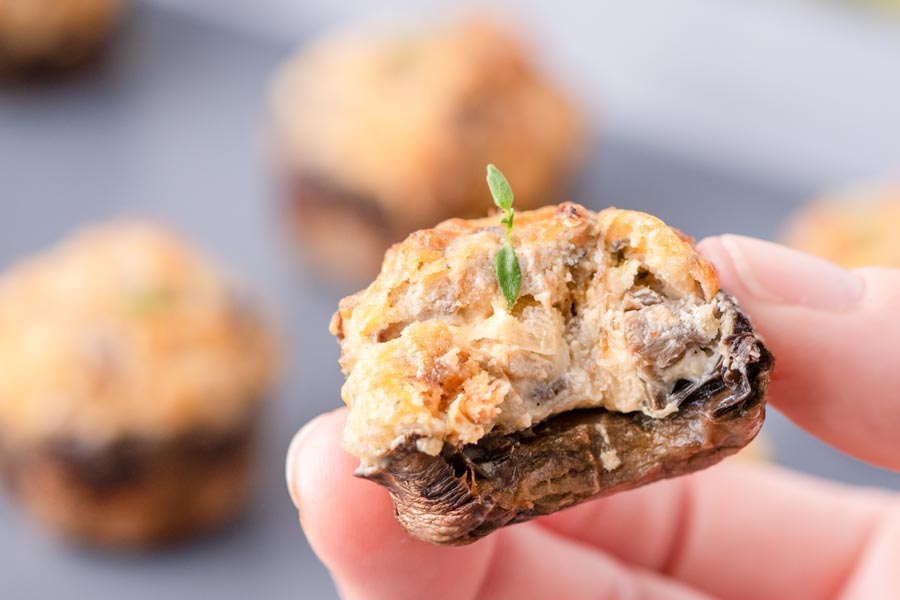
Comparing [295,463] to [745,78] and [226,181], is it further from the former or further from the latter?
[745,78]

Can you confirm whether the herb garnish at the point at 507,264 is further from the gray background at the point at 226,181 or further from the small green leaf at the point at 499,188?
the gray background at the point at 226,181

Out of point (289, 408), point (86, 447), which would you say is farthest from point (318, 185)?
point (86, 447)

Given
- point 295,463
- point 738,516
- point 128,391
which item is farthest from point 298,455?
point 128,391

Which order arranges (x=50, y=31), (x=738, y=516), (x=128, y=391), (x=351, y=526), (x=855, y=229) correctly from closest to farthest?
(x=351, y=526), (x=738, y=516), (x=128, y=391), (x=855, y=229), (x=50, y=31)

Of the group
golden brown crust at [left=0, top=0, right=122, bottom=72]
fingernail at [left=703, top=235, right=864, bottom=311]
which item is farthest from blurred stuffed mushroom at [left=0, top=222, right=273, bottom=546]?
fingernail at [left=703, top=235, right=864, bottom=311]

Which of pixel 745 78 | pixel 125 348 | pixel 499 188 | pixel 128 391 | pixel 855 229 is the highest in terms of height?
pixel 745 78

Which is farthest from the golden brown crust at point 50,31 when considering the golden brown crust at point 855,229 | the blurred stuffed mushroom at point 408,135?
the golden brown crust at point 855,229

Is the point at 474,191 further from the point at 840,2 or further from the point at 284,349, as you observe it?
the point at 840,2
